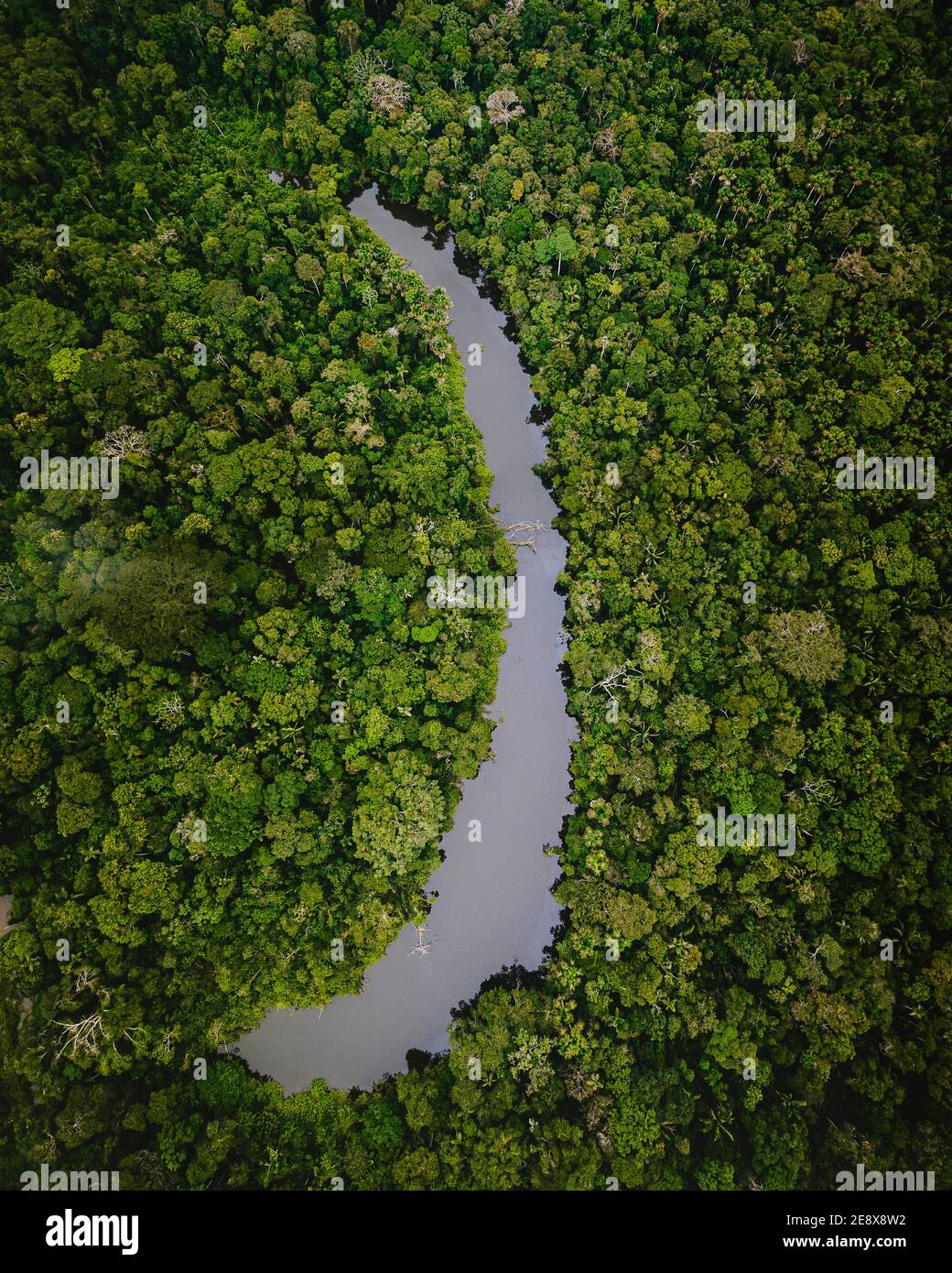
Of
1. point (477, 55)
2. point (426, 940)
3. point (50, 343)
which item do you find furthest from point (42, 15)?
point (426, 940)

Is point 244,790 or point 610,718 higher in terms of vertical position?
point 610,718

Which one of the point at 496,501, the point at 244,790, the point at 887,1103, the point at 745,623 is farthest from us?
the point at 496,501

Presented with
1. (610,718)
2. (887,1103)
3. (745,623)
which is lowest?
(887,1103)

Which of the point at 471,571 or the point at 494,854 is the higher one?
the point at 471,571

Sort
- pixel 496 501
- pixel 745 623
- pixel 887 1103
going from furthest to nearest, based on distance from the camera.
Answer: pixel 496 501 → pixel 745 623 → pixel 887 1103

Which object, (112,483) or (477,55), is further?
(477,55)

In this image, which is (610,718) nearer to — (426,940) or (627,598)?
(627,598)

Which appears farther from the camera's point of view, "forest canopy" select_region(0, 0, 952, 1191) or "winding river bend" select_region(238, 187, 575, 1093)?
"winding river bend" select_region(238, 187, 575, 1093)

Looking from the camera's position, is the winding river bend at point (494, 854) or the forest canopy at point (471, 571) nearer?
the forest canopy at point (471, 571)
